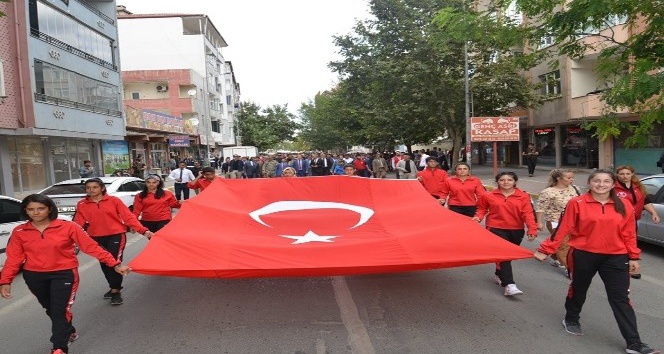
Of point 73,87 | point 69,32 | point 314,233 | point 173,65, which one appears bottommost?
point 314,233

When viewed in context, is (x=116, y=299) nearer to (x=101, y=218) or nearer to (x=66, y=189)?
(x=101, y=218)

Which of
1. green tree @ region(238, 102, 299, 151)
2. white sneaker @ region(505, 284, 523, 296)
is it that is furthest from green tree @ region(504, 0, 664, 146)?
green tree @ region(238, 102, 299, 151)

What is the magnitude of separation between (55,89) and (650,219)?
23537 mm

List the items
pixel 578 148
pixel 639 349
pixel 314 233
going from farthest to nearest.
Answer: pixel 578 148 < pixel 314 233 < pixel 639 349

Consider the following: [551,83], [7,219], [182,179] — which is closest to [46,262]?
[7,219]

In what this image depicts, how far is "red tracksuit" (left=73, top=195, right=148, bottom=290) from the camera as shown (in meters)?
5.78

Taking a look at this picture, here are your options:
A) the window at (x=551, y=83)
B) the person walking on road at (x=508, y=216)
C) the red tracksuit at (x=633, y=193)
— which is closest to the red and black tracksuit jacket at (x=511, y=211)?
the person walking on road at (x=508, y=216)

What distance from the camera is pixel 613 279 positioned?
4262 mm

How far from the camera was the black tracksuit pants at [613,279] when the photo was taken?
13.7 ft

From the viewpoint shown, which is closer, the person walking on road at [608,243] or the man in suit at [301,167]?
the person walking on road at [608,243]

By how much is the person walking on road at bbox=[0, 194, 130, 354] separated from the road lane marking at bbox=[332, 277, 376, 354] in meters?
2.55

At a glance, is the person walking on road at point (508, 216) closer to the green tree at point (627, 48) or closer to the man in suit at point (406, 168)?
the green tree at point (627, 48)

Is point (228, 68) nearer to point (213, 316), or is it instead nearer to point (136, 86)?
point (136, 86)

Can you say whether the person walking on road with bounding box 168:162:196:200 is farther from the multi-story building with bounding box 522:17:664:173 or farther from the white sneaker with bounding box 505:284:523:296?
the multi-story building with bounding box 522:17:664:173
